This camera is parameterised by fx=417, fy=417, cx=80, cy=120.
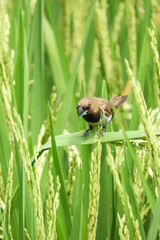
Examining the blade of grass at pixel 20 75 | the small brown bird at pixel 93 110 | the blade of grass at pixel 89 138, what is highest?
the blade of grass at pixel 20 75

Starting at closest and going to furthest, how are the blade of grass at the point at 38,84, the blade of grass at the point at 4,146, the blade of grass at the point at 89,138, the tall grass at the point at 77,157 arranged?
the tall grass at the point at 77,157
the blade of grass at the point at 89,138
the blade of grass at the point at 4,146
the blade of grass at the point at 38,84

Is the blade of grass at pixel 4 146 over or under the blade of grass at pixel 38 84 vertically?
under

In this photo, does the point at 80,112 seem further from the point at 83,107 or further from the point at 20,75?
the point at 20,75

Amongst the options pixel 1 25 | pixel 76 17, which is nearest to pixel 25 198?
pixel 1 25

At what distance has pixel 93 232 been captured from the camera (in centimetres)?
119

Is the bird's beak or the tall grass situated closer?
the tall grass

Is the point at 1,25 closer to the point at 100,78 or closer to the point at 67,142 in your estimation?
the point at 67,142

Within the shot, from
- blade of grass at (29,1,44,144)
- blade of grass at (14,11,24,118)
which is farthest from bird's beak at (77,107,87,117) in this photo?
blade of grass at (29,1,44,144)

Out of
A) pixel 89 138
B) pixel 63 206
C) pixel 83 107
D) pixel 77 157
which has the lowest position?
pixel 63 206

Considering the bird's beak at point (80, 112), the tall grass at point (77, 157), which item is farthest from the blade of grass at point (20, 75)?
the bird's beak at point (80, 112)

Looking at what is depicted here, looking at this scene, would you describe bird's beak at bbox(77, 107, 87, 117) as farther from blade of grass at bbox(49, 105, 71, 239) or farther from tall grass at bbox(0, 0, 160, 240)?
blade of grass at bbox(49, 105, 71, 239)

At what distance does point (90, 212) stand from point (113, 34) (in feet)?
5.74

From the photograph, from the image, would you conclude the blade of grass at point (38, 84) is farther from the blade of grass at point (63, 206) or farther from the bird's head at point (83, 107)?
the blade of grass at point (63, 206)

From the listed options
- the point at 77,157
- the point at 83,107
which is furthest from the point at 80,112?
the point at 77,157
